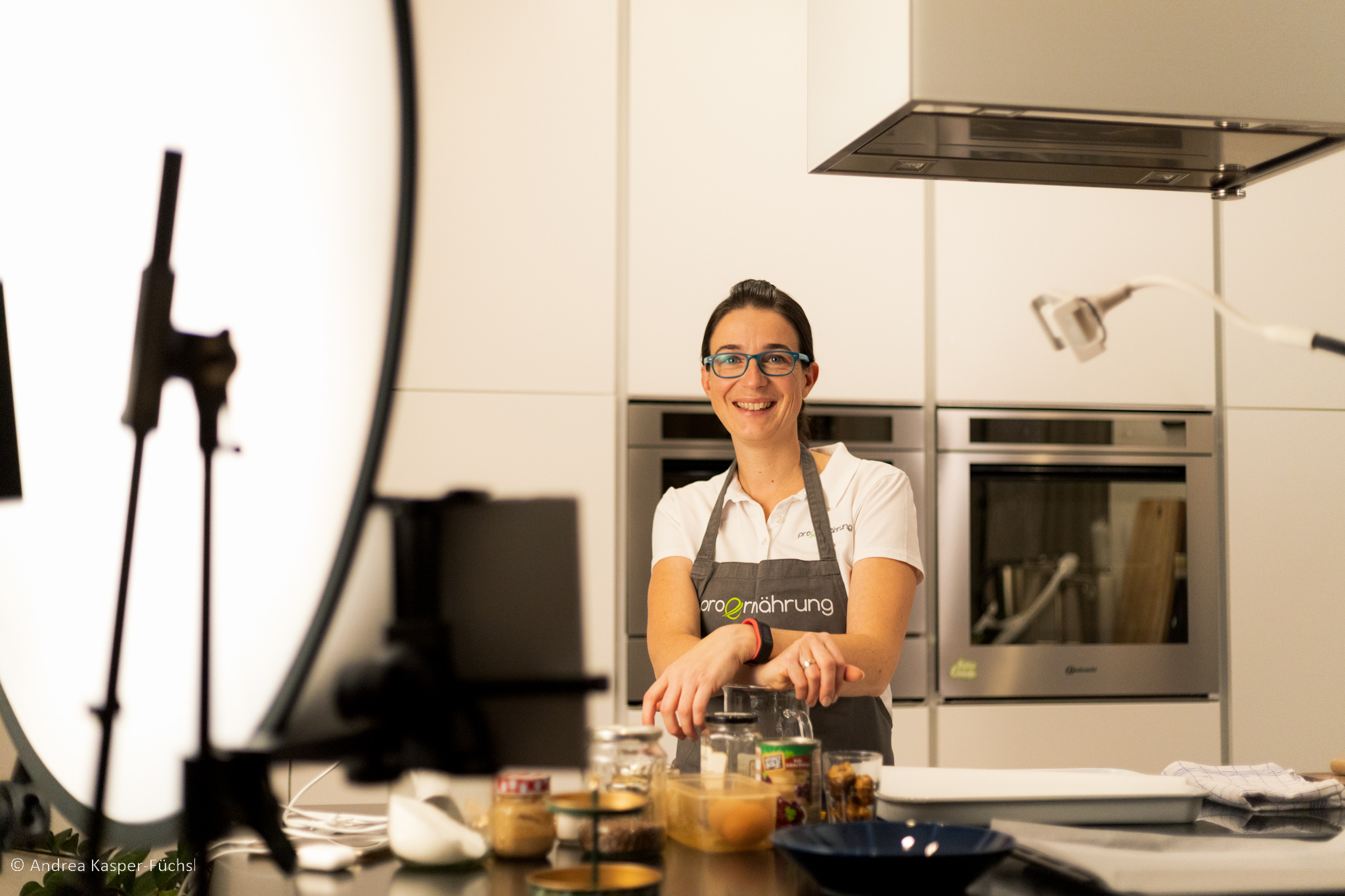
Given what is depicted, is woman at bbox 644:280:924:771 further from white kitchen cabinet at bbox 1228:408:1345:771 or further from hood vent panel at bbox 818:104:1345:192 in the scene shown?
white kitchen cabinet at bbox 1228:408:1345:771

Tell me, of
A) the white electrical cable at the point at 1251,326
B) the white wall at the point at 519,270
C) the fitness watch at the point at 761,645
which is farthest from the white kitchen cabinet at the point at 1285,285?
the white electrical cable at the point at 1251,326

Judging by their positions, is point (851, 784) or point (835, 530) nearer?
point (851, 784)

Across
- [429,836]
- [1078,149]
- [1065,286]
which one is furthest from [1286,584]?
[429,836]

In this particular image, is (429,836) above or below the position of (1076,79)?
below

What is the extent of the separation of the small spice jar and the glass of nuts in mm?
246

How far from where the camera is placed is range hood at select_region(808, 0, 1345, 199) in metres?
0.91

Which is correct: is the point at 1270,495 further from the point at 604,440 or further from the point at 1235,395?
the point at 604,440

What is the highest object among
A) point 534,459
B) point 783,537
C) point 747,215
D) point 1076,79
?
point 747,215

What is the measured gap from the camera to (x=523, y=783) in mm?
825

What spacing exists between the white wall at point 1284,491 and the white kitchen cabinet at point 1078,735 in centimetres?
11

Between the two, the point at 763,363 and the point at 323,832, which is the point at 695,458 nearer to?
the point at 763,363

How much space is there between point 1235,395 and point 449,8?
6.24 ft

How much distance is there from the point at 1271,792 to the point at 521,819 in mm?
762

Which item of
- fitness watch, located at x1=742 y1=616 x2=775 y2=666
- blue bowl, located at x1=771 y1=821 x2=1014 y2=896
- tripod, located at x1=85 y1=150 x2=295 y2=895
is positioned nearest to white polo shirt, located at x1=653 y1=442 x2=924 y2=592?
fitness watch, located at x1=742 y1=616 x2=775 y2=666
